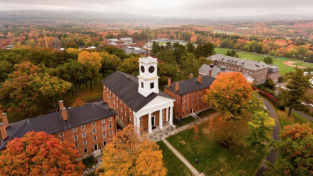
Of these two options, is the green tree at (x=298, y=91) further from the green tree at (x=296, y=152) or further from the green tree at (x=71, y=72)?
the green tree at (x=71, y=72)

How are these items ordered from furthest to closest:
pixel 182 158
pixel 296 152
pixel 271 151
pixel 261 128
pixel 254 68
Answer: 1. pixel 254 68
2. pixel 271 151
3. pixel 182 158
4. pixel 261 128
5. pixel 296 152

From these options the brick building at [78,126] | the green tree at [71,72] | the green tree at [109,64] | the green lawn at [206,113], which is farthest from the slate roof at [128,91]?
the green tree at [109,64]

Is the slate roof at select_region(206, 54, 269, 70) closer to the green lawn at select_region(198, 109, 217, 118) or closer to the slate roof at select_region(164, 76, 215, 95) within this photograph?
the slate roof at select_region(164, 76, 215, 95)

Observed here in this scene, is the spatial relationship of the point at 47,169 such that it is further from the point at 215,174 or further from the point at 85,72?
the point at 85,72

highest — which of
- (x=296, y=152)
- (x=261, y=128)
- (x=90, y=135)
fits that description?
(x=296, y=152)

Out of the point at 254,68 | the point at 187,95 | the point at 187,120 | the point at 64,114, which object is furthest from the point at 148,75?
the point at 254,68

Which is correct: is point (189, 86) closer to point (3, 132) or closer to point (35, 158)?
point (35, 158)

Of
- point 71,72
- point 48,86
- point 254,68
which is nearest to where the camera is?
point 48,86

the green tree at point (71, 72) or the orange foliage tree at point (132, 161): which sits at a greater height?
the green tree at point (71, 72)
